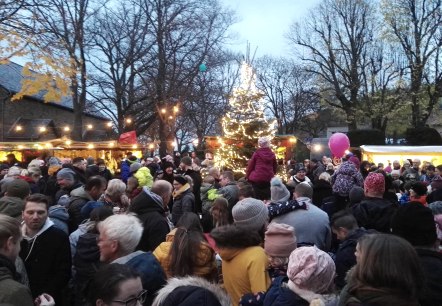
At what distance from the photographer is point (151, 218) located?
538 cm

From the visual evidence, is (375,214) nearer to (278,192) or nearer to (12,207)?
(278,192)

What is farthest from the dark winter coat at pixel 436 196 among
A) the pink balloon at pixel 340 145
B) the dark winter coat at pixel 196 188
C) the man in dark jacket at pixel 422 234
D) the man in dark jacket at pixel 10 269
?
the pink balloon at pixel 340 145

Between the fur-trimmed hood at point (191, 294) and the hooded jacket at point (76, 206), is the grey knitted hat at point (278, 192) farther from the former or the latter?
the fur-trimmed hood at point (191, 294)

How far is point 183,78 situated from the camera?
119 feet

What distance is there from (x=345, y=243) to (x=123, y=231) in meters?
2.08

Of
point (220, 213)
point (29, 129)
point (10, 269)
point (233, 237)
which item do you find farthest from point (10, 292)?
point (29, 129)

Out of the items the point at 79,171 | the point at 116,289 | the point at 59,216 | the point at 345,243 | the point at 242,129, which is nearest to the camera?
the point at 116,289

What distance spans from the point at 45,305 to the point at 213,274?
4.63 ft

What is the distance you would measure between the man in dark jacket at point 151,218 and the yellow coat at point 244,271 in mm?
1560

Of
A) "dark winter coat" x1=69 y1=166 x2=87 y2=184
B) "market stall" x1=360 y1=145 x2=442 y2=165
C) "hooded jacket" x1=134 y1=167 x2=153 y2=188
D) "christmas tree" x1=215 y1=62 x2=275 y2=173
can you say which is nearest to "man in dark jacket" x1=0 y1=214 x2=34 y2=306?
"hooded jacket" x1=134 y1=167 x2=153 y2=188

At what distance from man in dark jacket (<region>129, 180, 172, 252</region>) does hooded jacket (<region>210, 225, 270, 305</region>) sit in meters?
1.55

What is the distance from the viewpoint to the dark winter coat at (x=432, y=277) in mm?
3207

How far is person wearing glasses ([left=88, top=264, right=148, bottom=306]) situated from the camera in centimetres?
262

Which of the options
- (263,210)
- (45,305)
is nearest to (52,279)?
(45,305)
